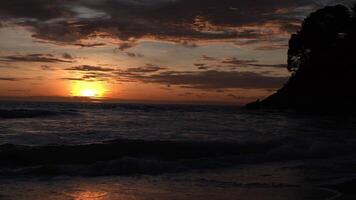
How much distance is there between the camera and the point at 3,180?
1012 centimetres

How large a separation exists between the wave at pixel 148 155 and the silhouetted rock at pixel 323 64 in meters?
37.2

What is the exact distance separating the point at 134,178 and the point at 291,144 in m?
8.61

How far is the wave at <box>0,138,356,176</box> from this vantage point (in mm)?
11836

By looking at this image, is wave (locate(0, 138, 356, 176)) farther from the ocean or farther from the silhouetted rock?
the silhouetted rock

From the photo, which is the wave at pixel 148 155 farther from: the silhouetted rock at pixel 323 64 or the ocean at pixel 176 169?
the silhouetted rock at pixel 323 64

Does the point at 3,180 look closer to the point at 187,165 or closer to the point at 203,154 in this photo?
the point at 187,165

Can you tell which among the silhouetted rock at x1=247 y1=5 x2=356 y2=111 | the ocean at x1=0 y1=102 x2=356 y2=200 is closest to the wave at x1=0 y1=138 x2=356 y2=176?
the ocean at x1=0 y1=102 x2=356 y2=200

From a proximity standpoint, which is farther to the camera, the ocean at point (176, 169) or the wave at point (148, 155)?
the wave at point (148, 155)

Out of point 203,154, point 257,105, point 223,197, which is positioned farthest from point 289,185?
point 257,105

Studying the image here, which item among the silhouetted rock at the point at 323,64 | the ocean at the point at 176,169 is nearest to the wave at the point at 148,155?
the ocean at the point at 176,169

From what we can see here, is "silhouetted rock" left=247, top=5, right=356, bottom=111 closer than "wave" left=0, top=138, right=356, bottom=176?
No

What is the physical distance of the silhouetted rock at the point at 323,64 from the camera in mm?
55750

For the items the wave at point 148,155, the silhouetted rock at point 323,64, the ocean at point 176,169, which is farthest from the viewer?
the silhouetted rock at point 323,64

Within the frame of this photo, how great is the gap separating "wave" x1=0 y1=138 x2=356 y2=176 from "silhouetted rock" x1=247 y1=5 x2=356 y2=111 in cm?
3719
